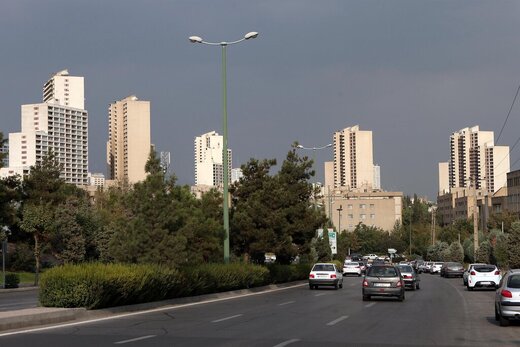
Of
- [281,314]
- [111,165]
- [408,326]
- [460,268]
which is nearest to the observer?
[408,326]

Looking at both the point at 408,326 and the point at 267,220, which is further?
the point at 267,220

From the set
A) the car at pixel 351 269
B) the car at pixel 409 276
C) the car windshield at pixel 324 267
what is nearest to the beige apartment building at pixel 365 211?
the car at pixel 351 269

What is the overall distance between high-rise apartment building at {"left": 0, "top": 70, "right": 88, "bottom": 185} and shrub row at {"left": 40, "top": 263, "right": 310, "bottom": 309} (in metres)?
128

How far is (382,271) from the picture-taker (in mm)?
31984

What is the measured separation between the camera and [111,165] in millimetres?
174250

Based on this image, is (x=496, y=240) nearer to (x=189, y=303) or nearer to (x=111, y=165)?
(x=189, y=303)

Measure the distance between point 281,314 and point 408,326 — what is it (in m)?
5.23

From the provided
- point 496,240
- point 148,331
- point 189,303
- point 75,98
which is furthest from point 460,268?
point 75,98

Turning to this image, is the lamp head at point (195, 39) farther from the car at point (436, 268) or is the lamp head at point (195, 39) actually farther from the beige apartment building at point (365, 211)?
the beige apartment building at point (365, 211)

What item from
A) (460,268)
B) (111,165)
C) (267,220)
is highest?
(111,165)

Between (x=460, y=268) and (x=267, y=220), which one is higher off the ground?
(x=267, y=220)

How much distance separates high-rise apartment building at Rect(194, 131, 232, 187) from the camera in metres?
173

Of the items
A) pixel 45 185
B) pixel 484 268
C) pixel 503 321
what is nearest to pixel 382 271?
pixel 503 321

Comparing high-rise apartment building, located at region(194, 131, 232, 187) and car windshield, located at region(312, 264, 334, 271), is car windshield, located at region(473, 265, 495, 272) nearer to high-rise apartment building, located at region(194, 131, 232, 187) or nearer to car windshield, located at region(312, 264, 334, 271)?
car windshield, located at region(312, 264, 334, 271)
